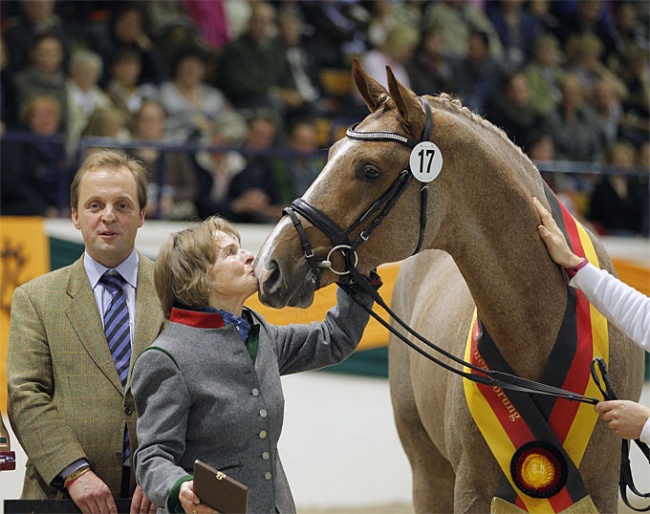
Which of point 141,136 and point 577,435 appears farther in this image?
point 141,136

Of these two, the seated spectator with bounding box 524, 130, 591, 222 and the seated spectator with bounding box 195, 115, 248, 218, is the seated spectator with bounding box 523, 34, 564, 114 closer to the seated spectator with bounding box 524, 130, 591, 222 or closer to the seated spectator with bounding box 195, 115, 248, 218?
the seated spectator with bounding box 524, 130, 591, 222

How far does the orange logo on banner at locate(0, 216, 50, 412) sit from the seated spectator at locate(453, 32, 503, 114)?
14.8 ft

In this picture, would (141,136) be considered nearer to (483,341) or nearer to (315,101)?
(315,101)

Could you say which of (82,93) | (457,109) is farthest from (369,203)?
(82,93)

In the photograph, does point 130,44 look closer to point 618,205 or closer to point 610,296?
point 618,205

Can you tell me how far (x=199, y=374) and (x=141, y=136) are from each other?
5057 mm

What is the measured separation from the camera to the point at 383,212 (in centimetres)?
274

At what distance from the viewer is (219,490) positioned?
2182 mm

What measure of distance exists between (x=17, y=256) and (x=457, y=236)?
12.4 ft

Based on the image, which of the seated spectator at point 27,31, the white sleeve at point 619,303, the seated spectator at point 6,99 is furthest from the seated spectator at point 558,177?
the white sleeve at point 619,303

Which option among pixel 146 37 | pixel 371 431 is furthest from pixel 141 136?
pixel 371 431

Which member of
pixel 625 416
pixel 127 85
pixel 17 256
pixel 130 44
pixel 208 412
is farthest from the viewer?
pixel 130 44

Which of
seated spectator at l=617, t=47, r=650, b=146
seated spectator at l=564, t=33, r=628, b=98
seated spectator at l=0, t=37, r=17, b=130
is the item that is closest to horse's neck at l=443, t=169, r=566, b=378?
seated spectator at l=0, t=37, r=17, b=130

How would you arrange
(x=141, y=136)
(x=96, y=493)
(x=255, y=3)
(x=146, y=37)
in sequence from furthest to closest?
(x=255, y=3) < (x=146, y=37) < (x=141, y=136) < (x=96, y=493)
